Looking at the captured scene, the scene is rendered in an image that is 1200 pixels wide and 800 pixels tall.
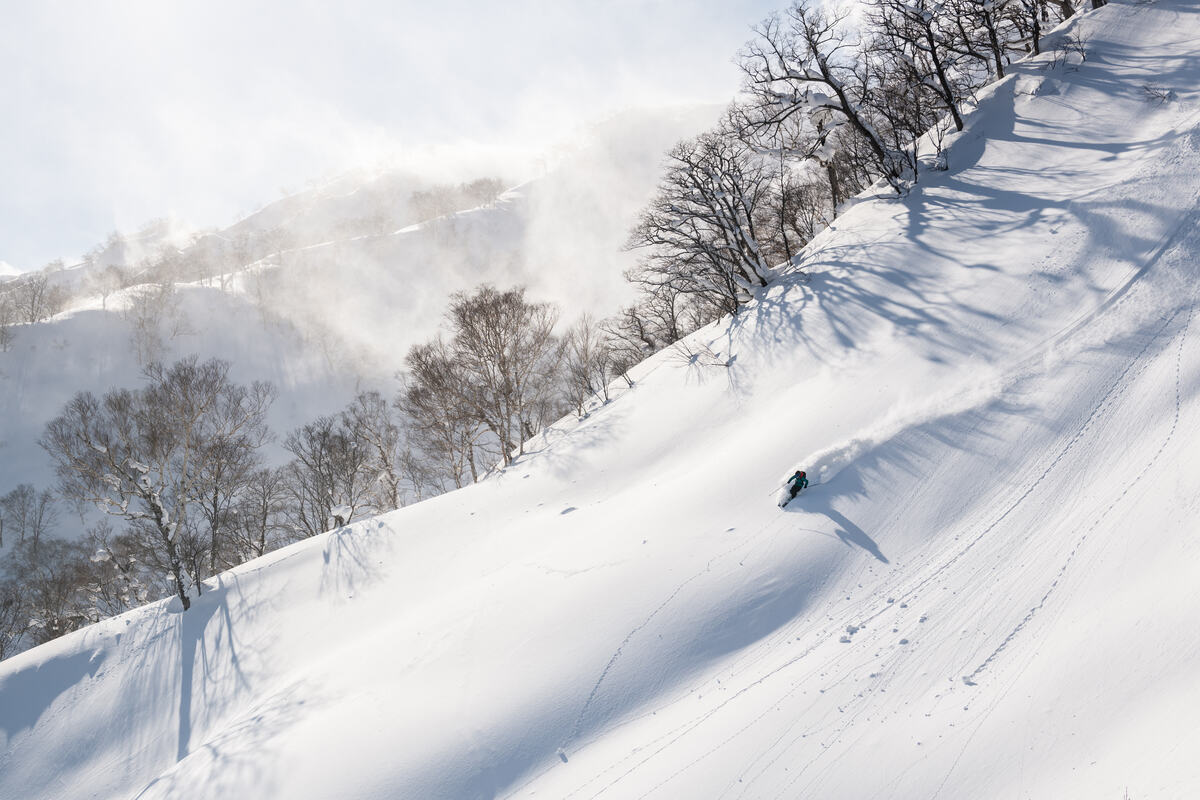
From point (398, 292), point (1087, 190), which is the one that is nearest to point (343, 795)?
point (1087, 190)

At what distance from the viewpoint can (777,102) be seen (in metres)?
17.7

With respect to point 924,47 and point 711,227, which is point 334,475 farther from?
point 924,47

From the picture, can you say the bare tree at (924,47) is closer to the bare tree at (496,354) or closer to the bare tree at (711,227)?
the bare tree at (711,227)

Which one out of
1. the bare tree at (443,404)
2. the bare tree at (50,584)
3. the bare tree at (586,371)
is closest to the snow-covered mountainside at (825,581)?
the bare tree at (586,371)

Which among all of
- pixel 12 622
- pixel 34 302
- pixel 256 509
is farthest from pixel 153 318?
pixel 256 509

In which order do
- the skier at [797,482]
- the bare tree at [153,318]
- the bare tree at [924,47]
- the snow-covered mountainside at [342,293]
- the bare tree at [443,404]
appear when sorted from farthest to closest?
1. the bare tree at [153,318]
2. the snow-covered mountainside at [342,293]
3. the bare tree at [443,404]
4. the bare tree at [924,47]
5. the skier at [797,482]

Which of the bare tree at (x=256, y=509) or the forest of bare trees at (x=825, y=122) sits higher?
the forest of bare trees at (x=825, y=122)

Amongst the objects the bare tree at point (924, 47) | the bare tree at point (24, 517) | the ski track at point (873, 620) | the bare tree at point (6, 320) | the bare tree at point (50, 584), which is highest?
the bare tree at point (6, 320)

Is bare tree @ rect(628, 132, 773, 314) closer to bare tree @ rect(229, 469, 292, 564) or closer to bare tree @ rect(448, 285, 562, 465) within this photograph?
bare tree @ rect(448, 285, 562, 465)

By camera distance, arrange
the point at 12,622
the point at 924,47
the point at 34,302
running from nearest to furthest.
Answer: the point at 924,47
the point at 12,622
the point at 34,302

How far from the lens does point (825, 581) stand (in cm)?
810

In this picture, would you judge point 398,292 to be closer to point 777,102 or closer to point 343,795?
point 777,102

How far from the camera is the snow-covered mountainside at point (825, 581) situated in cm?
604

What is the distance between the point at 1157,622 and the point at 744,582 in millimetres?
4734
